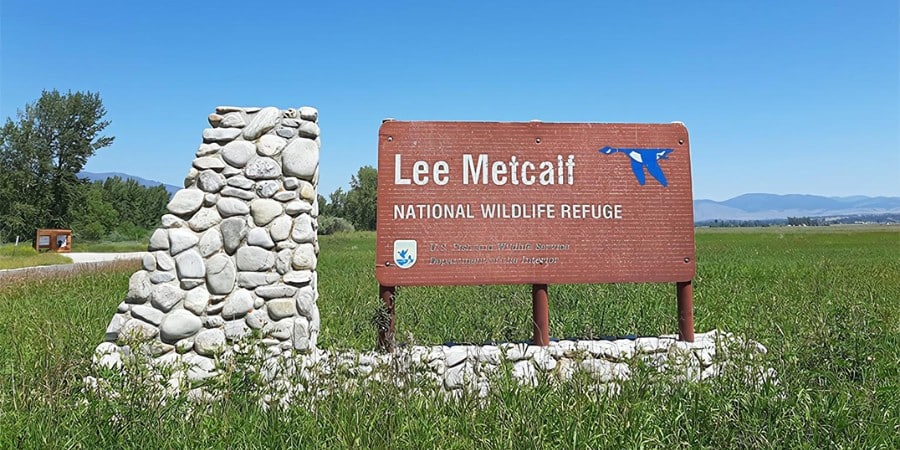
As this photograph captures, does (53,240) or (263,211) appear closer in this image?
(263,211)

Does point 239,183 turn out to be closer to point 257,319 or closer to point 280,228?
point 280,228

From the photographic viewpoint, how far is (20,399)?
419 centimetres

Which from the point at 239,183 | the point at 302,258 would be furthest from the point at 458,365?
the point at 239,183

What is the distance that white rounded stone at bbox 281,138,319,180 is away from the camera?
5.01 meters

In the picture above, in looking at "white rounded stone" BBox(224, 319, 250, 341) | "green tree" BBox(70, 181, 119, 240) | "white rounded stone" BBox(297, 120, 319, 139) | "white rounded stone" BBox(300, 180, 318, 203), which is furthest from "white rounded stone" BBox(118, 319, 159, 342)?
"green tree" BBox(70, 181, 119, 240)

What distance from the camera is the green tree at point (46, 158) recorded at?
45.6m

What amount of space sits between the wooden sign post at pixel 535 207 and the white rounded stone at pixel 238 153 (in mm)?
1209

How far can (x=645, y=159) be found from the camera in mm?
5555

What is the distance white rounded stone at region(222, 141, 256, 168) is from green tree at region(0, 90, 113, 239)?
51.7 m

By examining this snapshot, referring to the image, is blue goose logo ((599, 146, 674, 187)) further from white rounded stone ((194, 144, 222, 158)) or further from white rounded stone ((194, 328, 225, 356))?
white rounded stone ((194, 328, 225, 356))

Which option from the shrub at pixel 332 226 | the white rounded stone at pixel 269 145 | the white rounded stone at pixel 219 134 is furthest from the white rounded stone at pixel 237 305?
the shrub at pixel 332 226

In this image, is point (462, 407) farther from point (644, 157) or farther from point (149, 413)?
point (644, 157)

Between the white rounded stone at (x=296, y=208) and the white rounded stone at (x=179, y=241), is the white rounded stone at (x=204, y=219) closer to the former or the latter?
the white rounded stone at (x=179, y=241)

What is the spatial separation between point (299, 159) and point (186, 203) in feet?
3.50
